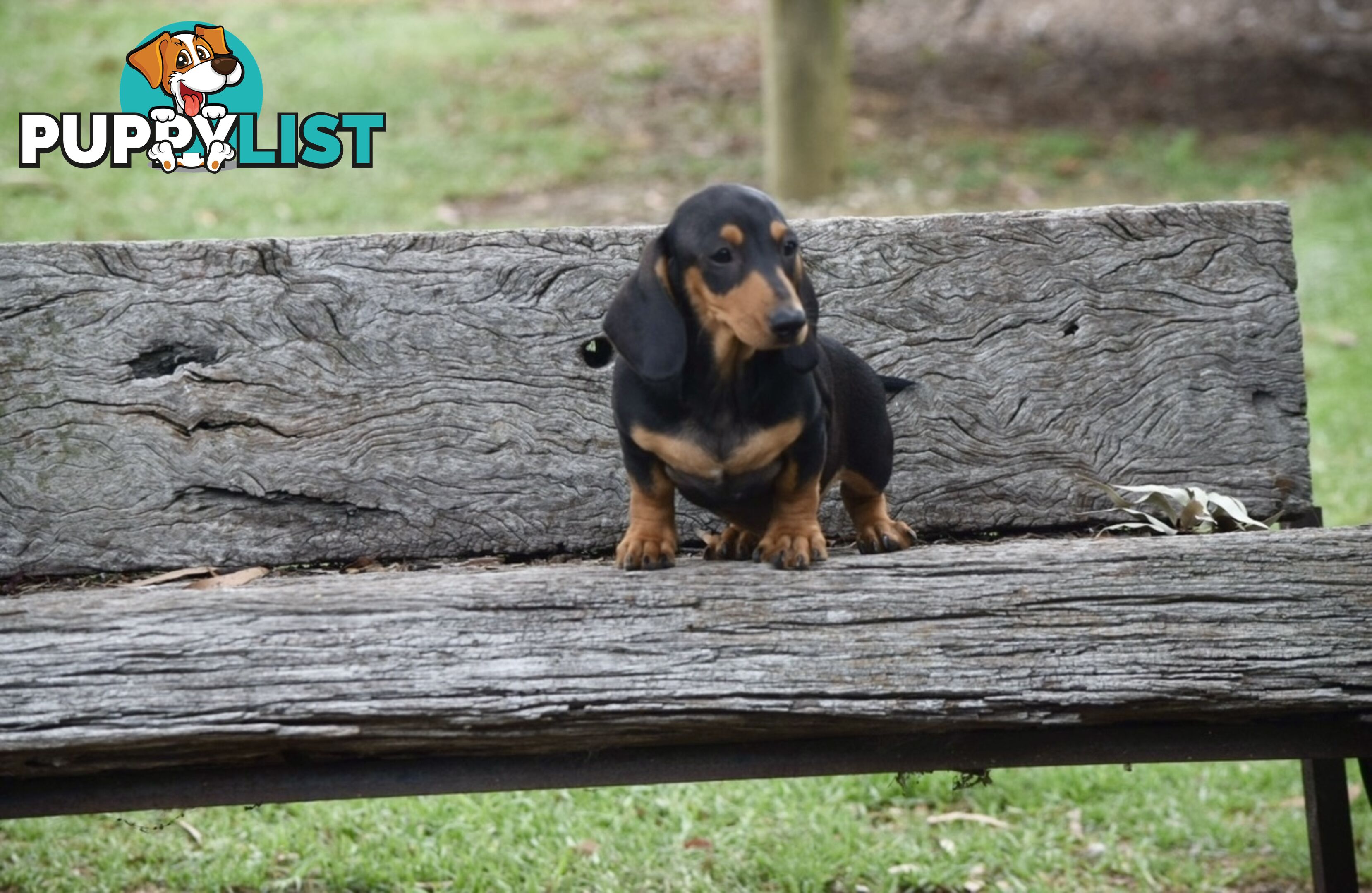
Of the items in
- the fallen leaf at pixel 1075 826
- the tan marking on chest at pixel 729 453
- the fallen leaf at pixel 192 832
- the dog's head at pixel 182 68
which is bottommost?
the fallen leaf at pixel 1075 826

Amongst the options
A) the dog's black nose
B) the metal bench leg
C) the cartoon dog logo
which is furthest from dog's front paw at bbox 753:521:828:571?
the cartoon dog logo

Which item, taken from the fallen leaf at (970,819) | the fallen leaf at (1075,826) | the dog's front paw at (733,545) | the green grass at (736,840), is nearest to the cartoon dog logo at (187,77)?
the green grass at (736,840)

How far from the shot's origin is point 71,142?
8.82 m

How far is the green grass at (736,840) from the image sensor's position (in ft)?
12.8

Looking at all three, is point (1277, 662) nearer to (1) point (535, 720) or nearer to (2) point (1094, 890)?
(1) point (535, 720)

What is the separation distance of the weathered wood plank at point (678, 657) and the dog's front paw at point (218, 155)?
3.79m

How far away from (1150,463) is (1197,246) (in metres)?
0.59

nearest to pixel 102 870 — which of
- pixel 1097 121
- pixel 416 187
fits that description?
pixel 416 187

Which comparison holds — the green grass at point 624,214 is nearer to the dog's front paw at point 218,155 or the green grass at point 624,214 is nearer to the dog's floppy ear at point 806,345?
the dog's front paw at point 218,155

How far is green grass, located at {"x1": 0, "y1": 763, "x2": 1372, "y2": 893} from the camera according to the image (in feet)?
12.8

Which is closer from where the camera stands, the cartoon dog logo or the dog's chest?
the dog's chest

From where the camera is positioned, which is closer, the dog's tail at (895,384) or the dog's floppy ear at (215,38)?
the dog's tail at (895,384)

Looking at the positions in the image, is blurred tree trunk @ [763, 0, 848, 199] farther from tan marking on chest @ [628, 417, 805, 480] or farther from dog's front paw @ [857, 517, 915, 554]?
tan marking on chest @ [628, 417, 805, 480]

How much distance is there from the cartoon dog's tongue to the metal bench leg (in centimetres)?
463
